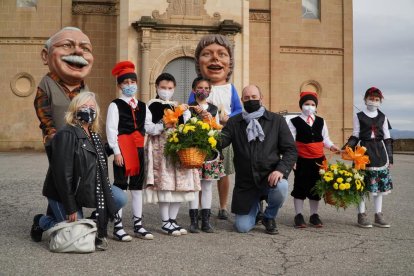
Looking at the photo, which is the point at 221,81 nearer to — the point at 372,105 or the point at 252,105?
the point at 252,105

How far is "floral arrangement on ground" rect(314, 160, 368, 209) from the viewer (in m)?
6.14

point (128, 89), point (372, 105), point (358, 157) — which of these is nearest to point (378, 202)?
point (358, 157)

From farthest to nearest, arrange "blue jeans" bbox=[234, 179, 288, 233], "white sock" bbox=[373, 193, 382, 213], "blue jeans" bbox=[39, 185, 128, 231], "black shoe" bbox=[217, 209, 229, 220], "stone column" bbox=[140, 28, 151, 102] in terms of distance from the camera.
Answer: "stone column" bbox=[140, 28, 151, 102]
"black shoe" bbox=[217, 209, 229, 220]
"white sock" bbox=[373, 193, 382, 213]
"blue jeans" bbox=[234, 179, 288, 233]
"blue jeans" bbox=[39, 185, 128, 231]

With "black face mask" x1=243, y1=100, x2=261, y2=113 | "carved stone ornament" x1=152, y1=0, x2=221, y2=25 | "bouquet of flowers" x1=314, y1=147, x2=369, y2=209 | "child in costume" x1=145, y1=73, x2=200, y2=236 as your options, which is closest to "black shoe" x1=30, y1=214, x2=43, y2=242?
"child in costume" x1=145, y1=73, x2=200, y2=236

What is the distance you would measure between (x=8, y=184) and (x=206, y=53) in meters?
5.66

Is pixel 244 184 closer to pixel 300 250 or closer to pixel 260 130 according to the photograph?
pixel 260 130

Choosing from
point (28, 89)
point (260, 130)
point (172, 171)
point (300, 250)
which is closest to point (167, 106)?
point (172, 171)

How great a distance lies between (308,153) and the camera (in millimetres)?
6566

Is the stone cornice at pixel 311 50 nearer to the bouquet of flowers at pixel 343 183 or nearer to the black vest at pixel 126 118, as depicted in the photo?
the bouquet of flowers at pixel 343 183

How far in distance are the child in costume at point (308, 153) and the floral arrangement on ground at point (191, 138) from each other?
A: 4.83ft

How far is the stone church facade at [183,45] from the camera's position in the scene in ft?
58.4

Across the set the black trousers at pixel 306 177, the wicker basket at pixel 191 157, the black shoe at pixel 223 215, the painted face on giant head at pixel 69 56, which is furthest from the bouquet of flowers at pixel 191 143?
the black shoe at pixel 223 215

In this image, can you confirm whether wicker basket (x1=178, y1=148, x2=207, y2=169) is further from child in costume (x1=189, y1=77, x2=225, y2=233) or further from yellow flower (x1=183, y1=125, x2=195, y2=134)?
child in costume (x1=189, y1=77, x2=225, y2=233)

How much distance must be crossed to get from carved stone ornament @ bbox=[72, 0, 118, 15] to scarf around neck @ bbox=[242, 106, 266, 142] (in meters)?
16.0
